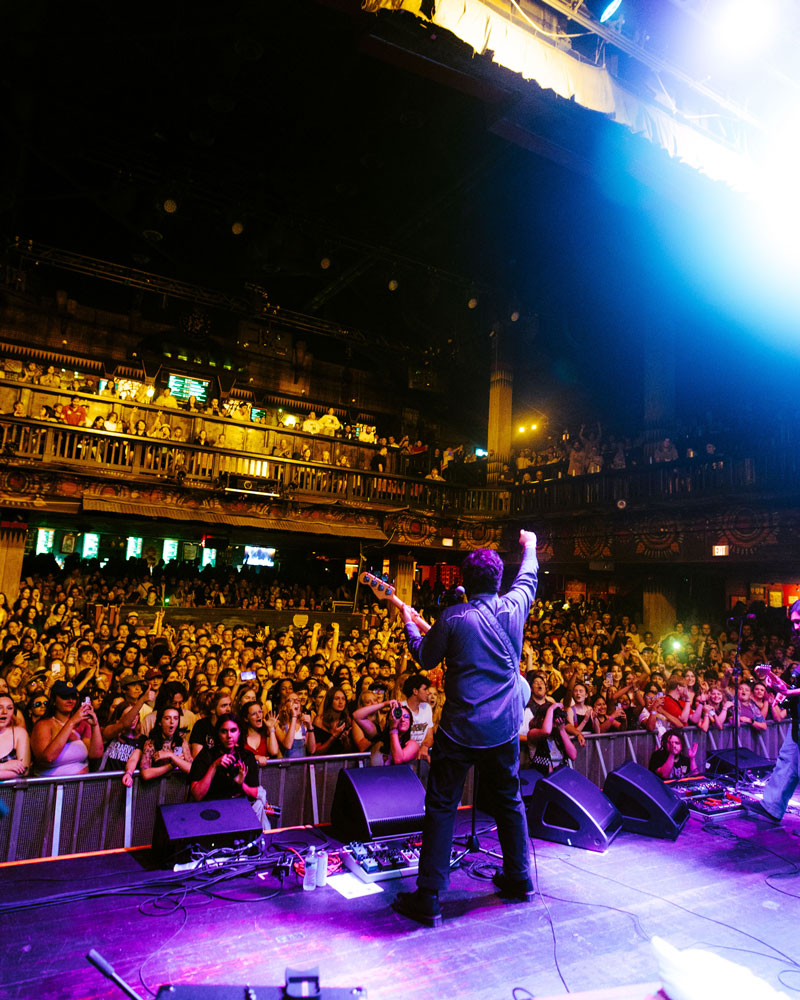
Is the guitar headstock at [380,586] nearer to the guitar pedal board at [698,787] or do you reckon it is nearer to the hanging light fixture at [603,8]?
the guitar pedal board at [698,787]

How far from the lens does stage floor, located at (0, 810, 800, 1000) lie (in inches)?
94.0

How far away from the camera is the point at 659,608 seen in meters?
12.2

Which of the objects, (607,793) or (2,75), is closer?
(607,793)

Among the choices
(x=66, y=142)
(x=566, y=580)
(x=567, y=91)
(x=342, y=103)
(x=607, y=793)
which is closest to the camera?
(x=567, y=91)

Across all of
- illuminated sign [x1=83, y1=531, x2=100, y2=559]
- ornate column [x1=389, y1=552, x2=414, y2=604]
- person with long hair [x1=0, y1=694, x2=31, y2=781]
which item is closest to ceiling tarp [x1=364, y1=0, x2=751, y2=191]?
person with long hair [x1=0, y1=694, x2=31, y2=781]

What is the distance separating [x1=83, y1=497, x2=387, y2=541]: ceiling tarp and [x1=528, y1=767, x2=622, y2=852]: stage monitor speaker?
8.88 meters

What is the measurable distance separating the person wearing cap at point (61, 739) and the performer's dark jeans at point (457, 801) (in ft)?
8.99

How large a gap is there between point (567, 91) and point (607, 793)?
15.2 ft

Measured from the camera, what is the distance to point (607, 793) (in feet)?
14.1

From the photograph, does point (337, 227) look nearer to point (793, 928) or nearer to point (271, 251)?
point (271, 251)

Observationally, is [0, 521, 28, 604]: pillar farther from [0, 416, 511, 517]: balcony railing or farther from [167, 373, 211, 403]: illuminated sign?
[167, 373, 211, 403]: illuminated sign

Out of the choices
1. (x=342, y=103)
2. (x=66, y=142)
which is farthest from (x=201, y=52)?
(x=66, y=142)

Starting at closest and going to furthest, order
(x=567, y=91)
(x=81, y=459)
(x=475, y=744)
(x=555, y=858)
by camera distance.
Answer: (x=475, y=744) < (x=555, y=858) < (x=567, y=91) < (x=81, y=459)

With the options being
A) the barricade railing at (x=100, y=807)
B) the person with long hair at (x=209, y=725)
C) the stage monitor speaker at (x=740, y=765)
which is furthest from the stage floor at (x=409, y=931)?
the stage monitor speaker at (x=740, y=765)
